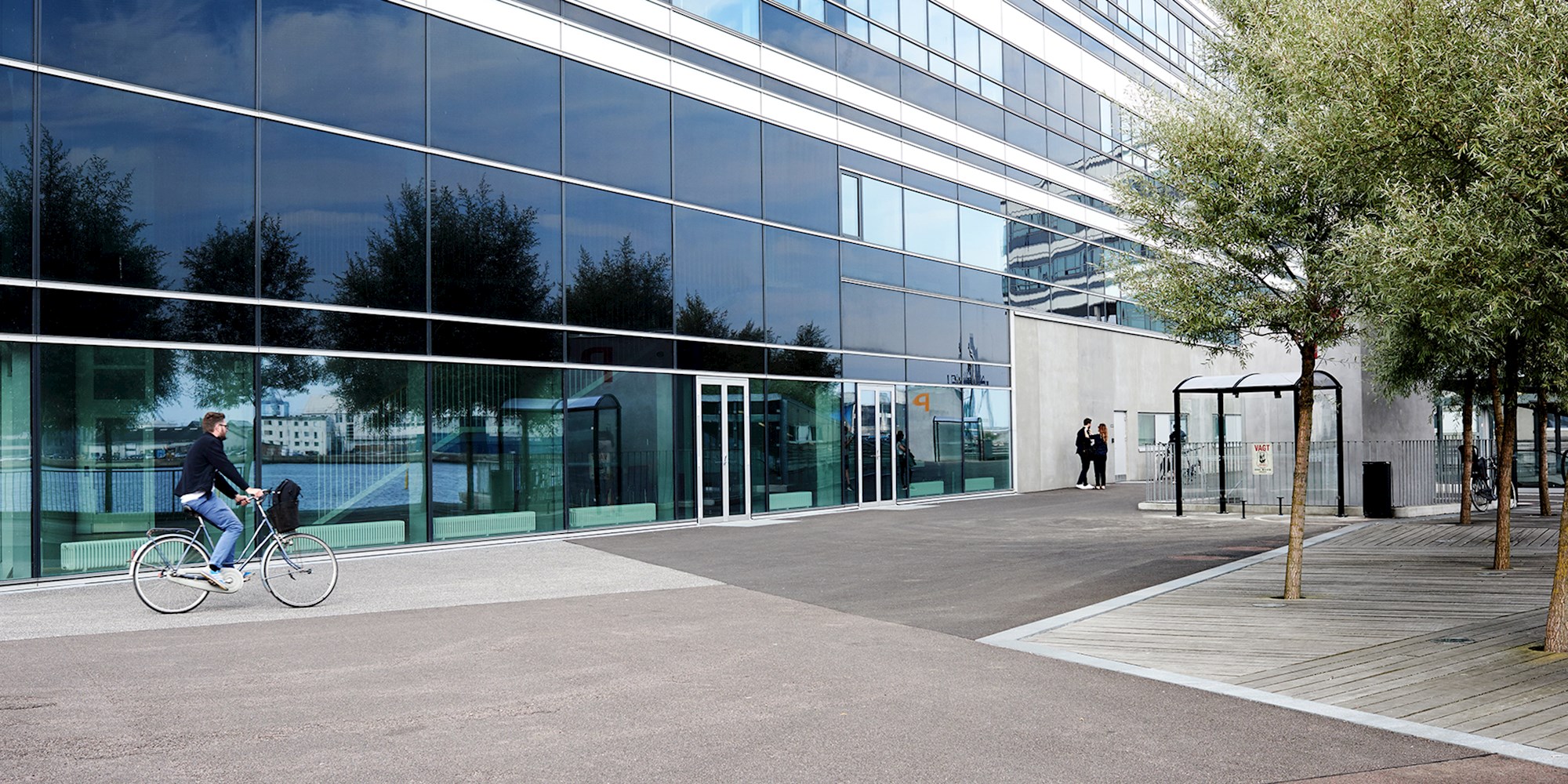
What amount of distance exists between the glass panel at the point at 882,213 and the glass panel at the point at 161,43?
43.0ft

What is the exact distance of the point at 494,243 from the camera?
57.6 ft

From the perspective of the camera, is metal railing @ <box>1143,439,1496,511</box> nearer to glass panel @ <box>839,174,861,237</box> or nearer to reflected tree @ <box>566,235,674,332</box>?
glass panel @ <box>839,174,861,237</box>

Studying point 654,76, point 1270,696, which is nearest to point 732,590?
point 1270,696

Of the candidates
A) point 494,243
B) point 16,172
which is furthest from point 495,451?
point 16,172

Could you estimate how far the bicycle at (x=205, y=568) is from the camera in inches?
437

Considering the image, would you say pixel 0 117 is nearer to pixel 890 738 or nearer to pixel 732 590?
pixel 732 590

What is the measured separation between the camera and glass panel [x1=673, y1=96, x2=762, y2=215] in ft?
68.0

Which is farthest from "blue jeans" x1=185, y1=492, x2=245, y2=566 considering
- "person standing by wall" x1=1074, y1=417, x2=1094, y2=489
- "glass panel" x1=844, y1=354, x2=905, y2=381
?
"person standing by wall" x1=1074, y1=417, x2=1094, y2=489

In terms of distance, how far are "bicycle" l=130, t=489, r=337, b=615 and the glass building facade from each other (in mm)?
2909

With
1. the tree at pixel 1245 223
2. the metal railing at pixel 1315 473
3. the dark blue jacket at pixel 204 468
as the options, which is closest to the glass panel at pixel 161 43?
the dark blue jacket at pixel 204 468

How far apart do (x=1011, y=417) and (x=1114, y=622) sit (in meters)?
20.6

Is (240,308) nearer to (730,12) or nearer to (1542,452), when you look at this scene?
(730,12)

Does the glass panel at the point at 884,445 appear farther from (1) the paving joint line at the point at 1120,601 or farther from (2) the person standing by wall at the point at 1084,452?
(1) the paving joint line at the point at 1120,601

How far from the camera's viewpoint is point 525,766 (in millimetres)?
5730
